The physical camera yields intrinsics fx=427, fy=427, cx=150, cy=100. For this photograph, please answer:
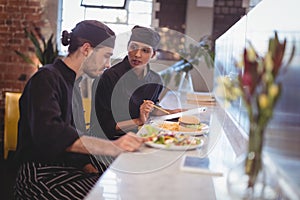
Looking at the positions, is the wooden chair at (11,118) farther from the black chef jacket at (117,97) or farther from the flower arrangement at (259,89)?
the flower arrangement at (259,89)

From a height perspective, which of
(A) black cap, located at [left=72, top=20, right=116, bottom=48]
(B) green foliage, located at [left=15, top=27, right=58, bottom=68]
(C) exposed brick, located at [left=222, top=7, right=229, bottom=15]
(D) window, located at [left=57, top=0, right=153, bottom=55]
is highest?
(C) exposed brick, located at [left=222, top=7, right=229, bottom=15]

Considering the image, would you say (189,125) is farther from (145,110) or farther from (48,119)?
(48,119)

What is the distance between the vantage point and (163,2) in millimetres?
4086

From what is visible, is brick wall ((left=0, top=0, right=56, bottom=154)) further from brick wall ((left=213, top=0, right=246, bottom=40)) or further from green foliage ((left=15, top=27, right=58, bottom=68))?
brick wall ((left=213, top=0, right=246, bottom=40))

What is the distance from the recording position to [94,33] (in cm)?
203

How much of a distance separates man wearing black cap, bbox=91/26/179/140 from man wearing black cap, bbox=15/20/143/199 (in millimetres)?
361

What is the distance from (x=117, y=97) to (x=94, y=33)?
53 cm

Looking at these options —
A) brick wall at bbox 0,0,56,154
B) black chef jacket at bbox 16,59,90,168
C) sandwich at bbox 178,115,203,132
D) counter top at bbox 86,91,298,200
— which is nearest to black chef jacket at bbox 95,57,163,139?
black chef jacket at bbox 16,59,90,168

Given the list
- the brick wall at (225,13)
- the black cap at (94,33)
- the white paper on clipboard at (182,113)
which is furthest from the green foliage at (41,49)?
the black cap at (94,33)

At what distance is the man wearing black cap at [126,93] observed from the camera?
240cm

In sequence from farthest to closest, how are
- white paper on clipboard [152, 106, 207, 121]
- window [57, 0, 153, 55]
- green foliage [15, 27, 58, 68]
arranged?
window [57, 0, 153, 55] → green foliage [15, 27, 58, 68] → white paper on clipboard [152, 106, 207, 121]

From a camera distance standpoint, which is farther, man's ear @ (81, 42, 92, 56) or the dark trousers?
man's ear @ (81, 42, 92, 56)

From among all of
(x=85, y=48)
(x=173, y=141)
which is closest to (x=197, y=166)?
(x=173, y=141)

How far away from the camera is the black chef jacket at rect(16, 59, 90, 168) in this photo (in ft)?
5.44
